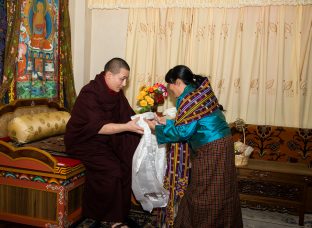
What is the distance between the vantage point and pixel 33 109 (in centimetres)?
351

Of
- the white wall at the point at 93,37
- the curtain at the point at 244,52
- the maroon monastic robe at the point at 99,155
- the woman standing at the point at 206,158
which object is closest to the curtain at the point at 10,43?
the maroon monastic robe at the point at 99,155

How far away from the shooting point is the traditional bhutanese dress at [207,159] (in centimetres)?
210

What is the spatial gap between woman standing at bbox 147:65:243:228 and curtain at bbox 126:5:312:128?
1.94 m

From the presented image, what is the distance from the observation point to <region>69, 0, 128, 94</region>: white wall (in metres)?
4.48

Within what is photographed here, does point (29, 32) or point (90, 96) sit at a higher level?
point (29, 32)

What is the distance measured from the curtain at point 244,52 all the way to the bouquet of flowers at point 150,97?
0.70 meters

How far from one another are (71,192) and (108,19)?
112 inches

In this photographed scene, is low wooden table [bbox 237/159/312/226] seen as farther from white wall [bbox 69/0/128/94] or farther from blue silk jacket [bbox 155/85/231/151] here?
A: white wall [bbox 69/0/128/94]

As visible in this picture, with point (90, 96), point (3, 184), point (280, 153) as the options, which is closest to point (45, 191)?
point (3, 184)

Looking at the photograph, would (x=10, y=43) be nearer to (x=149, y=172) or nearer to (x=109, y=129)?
(x=109, y=129)

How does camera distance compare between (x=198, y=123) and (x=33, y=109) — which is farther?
(x=33, y=109)

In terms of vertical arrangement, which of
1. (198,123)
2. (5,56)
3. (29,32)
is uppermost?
(29,32)

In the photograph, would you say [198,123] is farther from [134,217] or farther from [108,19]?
[108,19]

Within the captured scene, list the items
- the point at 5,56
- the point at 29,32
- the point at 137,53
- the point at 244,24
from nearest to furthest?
the point at 5,56
the point at 29,32
the point at 244,24
the point at 137,53
